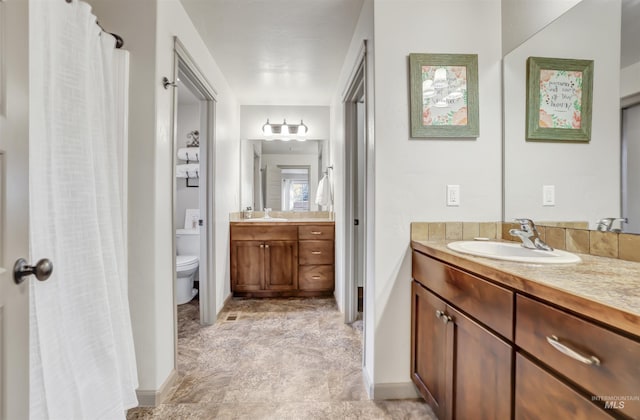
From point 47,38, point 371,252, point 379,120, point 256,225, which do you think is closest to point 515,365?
point 371,252

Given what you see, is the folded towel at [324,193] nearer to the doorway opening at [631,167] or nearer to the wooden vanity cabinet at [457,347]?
the wooden vanity cabinet at [457,347]

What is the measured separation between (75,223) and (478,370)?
153 centimetres

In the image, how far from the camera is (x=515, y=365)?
788mm

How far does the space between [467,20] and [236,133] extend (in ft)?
8.11

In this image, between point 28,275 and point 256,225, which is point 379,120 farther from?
point 256,225

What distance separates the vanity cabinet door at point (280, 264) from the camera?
2.93 m

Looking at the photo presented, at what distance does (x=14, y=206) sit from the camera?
715 millimetres

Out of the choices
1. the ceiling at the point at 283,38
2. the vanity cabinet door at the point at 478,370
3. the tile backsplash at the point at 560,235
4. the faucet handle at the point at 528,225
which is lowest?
the vanity cabinet door at the point at 478,370

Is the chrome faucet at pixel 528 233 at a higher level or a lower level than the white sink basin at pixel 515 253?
higher

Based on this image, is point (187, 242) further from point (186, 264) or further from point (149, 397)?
point (149, 397)

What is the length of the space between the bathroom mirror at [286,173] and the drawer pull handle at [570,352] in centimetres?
289

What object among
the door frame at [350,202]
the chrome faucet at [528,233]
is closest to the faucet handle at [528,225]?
the chrome faucet at [528,233]

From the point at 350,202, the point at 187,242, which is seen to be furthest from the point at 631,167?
the point at 187,242

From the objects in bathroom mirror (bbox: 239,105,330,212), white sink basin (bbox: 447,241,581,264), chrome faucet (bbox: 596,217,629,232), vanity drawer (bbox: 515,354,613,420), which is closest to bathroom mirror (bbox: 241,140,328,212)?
bathroom mirror (bbox: 239,105,330,212)
